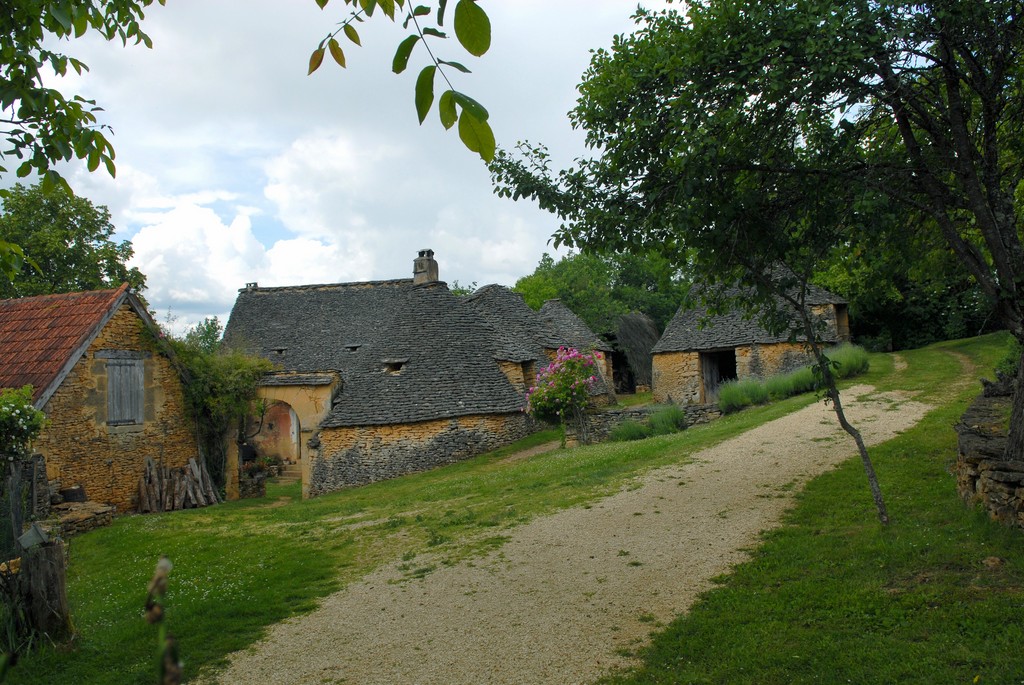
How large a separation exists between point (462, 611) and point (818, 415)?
11.6 meters

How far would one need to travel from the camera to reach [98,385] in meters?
15.9

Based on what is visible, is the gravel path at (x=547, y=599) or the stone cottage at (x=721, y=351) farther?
the stone cottage at (x=721, y=351)

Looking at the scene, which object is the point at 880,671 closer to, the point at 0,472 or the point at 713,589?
the point at 713,589

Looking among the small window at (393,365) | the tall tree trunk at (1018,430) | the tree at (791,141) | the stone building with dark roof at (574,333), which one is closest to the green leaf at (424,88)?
the tree at (791,141)

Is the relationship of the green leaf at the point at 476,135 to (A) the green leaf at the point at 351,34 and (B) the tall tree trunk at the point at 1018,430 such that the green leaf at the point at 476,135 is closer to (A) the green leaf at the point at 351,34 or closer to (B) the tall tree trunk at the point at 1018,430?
(A) the green leaf at the point at 351,34

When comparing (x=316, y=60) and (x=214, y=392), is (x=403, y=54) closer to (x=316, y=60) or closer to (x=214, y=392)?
(x=316, y=60)

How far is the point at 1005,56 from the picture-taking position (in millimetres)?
7266

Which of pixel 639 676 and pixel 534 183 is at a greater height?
pixel 534 183

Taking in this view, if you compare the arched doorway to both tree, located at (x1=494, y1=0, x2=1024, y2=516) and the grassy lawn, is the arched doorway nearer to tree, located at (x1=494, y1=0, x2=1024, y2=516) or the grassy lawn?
the grassy lawn

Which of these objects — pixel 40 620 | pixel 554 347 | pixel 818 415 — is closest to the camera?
pixel 40 620

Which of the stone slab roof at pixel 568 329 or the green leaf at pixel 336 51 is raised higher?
the stone slab roof at pixel 568 329

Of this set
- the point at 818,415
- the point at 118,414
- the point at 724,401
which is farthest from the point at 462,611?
the point at 724,401

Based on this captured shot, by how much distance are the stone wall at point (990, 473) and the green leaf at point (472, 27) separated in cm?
674

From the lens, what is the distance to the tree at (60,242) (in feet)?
85.1
